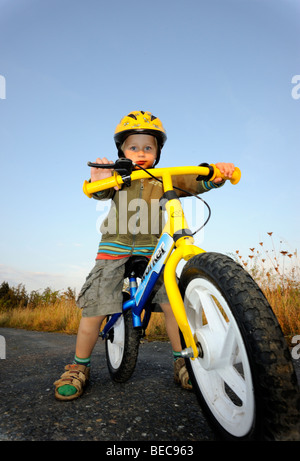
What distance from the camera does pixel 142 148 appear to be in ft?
8.23

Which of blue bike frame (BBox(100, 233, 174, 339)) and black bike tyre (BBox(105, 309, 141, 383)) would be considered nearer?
blue bike frame (BBox(100, 233, 174, 339))

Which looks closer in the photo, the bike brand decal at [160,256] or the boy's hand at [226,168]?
the bike brand decal at [160,256]

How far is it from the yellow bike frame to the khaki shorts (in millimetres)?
726

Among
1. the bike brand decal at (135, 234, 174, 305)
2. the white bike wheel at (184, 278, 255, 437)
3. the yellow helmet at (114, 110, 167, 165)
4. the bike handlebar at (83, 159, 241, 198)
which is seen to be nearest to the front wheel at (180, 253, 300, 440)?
the white bike wheel at (184, 278, 255, 437)

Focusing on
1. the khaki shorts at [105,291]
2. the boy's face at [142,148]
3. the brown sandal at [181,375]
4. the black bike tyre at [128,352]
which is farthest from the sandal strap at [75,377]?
the boy's face at [142,148]

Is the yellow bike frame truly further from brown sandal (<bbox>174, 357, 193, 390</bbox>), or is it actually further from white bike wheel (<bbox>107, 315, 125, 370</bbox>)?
white bike wheel (<bbox>107, 315, 125, 370</bbox>)

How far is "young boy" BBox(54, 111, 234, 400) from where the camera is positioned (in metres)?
2.21

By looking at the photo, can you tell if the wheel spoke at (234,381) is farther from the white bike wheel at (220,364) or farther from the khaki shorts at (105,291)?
the khaki shorts at (105,291)

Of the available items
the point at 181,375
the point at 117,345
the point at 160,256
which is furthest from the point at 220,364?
the point at 117,345

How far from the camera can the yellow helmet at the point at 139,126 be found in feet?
7.52

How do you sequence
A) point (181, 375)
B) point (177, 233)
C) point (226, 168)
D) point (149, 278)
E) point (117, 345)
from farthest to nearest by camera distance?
1. point (117, 345)
2. point (181, 375)
3. point (226, 168)
4. point (149, 278)
5. point (177, 233)

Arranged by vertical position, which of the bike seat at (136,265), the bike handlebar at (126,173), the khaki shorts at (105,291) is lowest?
the khaki shorts at (105,291)

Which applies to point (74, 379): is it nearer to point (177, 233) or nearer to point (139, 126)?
point (177, 233)

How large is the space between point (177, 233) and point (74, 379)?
4.10 ft
